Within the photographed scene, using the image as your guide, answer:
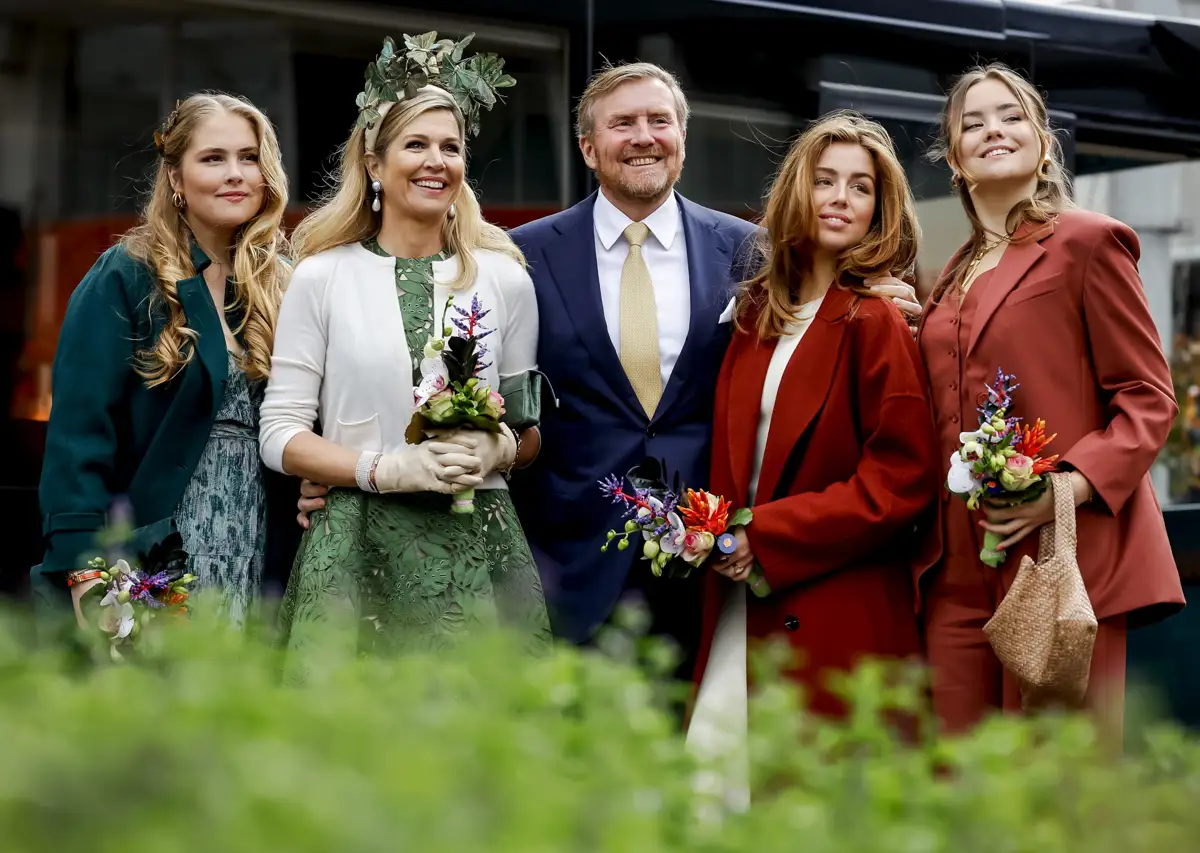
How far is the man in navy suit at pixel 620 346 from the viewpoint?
404 centimetres

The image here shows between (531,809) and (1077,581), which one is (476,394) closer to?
(1077,581)

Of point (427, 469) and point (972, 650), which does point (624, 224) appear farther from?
point (972, 650)

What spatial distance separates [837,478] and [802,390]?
25 cm

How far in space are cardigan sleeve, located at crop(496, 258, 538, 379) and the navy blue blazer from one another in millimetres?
65

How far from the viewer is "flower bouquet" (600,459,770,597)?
11.9 ft

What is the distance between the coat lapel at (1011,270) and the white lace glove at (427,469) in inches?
50.2

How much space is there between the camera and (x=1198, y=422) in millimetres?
7109

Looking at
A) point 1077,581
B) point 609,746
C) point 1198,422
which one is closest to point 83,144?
point 1077,581

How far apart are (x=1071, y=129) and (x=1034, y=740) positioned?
216 inches

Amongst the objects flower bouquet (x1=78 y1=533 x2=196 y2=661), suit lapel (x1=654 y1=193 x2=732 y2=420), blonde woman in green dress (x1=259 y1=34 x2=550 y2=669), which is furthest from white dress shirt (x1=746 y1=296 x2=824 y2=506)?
flower bouquet (x1=78 y1=533 x2=196 y2=661)

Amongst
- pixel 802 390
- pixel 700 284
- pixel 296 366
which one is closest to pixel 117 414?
pixel 296 366

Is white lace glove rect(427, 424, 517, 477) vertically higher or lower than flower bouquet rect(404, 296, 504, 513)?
lower

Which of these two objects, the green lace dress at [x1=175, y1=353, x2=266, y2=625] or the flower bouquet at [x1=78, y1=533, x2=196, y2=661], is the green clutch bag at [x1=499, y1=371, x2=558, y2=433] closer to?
the green lace dress at [x1=175, y1=353, x2=266, y2=625]

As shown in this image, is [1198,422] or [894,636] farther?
[1198,422]
